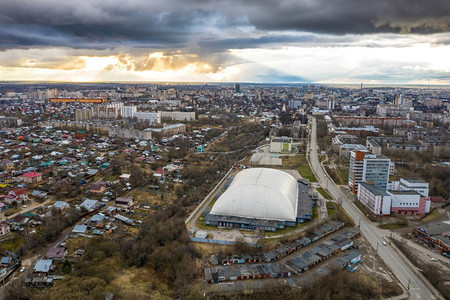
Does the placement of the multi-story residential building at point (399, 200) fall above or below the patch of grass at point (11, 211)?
above

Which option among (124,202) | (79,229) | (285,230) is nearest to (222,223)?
(285,230)

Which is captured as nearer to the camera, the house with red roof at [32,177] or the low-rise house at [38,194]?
the low-rise house at [38,194]

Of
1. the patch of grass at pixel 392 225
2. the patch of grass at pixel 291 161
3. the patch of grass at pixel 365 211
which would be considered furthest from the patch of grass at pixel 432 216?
the patch of grass at pixel 291 161

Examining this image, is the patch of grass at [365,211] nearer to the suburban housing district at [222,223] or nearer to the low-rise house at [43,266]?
the suburban housing district at [222,223]

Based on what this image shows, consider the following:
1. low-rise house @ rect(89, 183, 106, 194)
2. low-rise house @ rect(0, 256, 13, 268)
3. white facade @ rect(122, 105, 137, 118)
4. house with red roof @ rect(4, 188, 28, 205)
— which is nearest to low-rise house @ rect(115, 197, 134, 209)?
low-rise house @ rect(89, 183, 106, 194)

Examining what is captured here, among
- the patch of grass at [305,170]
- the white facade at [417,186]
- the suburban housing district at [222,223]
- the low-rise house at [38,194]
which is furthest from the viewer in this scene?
the patch of grass at [305,170]

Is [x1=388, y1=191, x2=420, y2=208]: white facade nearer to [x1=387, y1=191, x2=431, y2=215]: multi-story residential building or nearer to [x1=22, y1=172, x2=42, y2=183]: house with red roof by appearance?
[x1=387, y1=191, x2=431, y2=215]: multi-story residential building

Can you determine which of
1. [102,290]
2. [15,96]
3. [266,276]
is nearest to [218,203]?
[266,276]

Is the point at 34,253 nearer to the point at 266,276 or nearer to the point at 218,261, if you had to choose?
the point at 218,261
